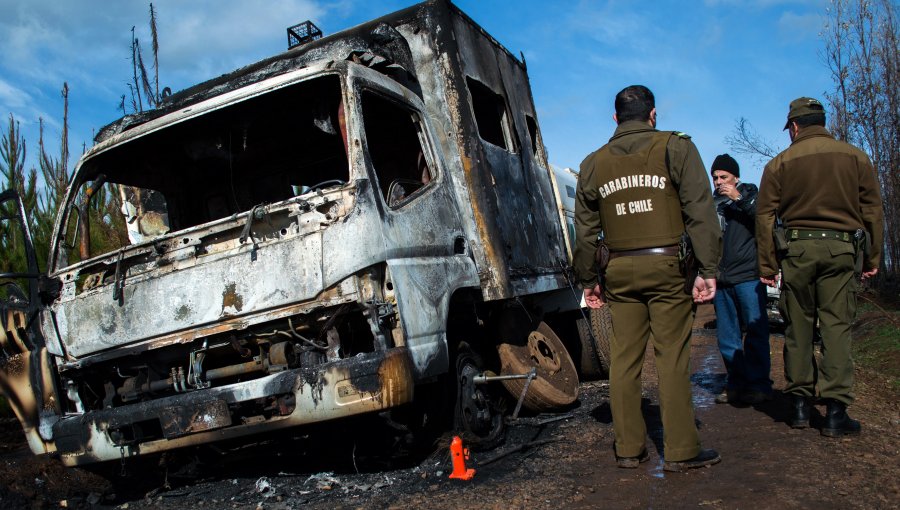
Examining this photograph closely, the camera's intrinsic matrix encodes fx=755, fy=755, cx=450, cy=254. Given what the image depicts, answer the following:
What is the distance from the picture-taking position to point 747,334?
5395mm

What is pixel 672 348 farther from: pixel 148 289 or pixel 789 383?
pixel 148 289

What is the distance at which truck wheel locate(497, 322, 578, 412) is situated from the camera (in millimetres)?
5586

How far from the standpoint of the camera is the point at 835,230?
4441mm

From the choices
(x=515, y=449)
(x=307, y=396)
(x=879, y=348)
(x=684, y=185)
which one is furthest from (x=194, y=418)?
(x=879, y=348)

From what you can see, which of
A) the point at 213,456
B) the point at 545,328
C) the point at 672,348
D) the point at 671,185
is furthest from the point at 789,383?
the point at 213,456

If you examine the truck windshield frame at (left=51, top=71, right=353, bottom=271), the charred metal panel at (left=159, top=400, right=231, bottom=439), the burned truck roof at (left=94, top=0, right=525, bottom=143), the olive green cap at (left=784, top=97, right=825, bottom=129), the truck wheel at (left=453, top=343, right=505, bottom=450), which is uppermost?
the burned truck roof at (left=94, top=0, right=525, bottom=143)

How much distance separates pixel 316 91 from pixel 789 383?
3.43 metres

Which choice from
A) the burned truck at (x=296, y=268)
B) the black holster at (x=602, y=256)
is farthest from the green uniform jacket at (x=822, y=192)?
the burned truck at (x=296, y=268)

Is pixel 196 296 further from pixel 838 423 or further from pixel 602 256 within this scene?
pixel 838 423

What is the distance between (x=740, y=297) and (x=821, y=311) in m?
1.02

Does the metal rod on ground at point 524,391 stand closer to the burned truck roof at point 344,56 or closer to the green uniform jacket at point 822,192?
the green uniform jacket at point 822,192

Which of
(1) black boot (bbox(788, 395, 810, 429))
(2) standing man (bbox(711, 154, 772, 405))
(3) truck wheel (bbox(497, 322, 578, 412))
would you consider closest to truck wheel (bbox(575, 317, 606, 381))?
(3) truck wheel (bbox(497, 322, 578, 412))

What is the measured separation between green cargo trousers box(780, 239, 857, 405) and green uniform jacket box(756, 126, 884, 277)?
0.12 m

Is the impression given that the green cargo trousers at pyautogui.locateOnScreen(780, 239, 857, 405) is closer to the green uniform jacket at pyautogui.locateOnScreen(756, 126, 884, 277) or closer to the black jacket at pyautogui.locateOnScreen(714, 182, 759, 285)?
the green uniform jacket at pyautogui.locateOnScreen(756, 126, 884, 277)
